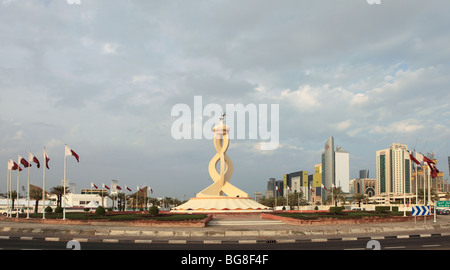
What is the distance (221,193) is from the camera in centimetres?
5966

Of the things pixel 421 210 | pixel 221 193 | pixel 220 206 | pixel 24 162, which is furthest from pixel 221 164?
pixel 421 210

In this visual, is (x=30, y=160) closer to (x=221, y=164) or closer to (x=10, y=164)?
(x=10, y=164)

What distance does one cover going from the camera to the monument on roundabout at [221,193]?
5116 cm

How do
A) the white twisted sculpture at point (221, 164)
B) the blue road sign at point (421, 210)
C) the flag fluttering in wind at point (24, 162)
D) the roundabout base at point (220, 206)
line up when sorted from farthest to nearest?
1. the white twisted sculpture at point (221, 164)
2. the roundabout base at point (220, 206)
3. the flag fluttering in wind at point (24, 162)
4. the blue road sign at point (421, 210)

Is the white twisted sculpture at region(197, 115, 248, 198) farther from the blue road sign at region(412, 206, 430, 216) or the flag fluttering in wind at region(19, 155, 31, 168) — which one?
the blue road sign at region(412, 206, 430, 216)

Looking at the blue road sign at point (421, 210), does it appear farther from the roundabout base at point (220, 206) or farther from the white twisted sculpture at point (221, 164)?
the white twisted sculpture at point (221, 164)

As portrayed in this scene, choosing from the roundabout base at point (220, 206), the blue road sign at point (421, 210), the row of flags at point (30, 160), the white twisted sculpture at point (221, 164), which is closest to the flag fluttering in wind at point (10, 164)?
the row of flags at point (30, 160)

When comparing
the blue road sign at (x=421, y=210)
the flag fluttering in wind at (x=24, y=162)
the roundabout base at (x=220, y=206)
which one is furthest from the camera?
the roundabout base at (x=220, y=206)

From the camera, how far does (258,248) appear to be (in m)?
16.0
